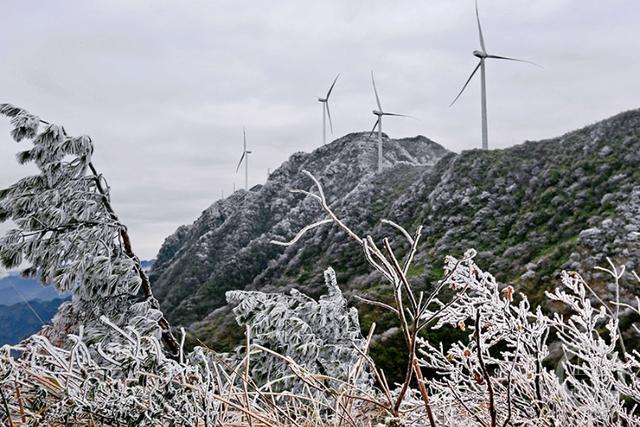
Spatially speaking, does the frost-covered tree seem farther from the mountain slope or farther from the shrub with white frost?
the mountain slope

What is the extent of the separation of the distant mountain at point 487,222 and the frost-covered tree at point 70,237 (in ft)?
60.0

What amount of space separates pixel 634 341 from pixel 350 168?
62892 millimetres

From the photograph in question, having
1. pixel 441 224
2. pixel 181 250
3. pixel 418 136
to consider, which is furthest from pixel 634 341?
pixel 418 136

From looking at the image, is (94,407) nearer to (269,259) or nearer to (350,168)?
(269,259)

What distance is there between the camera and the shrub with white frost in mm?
1269

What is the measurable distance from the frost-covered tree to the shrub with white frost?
20mm

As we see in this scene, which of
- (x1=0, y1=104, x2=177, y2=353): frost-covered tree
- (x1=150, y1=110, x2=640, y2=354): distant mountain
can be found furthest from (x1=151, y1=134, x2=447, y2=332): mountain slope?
(x1=0, y1=104, x2=177, y2=353): frost-covered tree

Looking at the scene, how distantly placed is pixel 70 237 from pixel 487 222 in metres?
31.8

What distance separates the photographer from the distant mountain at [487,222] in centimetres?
2602

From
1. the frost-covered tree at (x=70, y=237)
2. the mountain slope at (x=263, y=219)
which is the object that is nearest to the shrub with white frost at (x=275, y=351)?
the frost-covered tree at (x=70, y=237)

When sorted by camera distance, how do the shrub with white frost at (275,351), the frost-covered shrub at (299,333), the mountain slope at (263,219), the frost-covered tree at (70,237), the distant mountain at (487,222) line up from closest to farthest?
the shrub with white frost at (275,351)
the frost-covered shrub at (299,333)
the frost-covered tree at (70,237)
the distant mountain at (487,222)
the mountain slope at (263,219)

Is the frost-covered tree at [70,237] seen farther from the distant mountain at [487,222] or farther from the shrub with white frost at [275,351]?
the distant mountain at [487,222]

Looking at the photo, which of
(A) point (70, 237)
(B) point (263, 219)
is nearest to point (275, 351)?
(A) point (70, 237)

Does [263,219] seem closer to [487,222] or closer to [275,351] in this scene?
[487,222]
